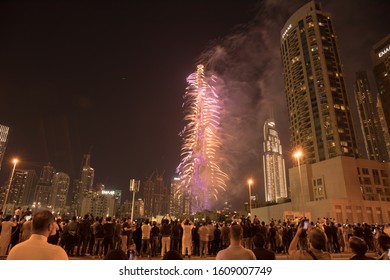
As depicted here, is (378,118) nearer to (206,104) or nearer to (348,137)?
(348,137)

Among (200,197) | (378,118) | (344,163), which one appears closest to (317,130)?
(344,163)

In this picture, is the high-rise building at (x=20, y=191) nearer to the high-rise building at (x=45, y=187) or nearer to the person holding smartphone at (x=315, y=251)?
the high-rise building at (x=45, y=187)

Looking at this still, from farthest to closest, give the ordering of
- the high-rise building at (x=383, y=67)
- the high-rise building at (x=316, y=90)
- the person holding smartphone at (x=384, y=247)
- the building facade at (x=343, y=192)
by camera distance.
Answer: the high-rise building at (x=383, y=67) < the high-rise building at (x=316, y=90) < the building facade at (x=343, y=192) < the person holding smartphone at (x=384, y=247)

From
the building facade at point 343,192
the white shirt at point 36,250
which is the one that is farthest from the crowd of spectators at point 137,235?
the building facade at point 343,192

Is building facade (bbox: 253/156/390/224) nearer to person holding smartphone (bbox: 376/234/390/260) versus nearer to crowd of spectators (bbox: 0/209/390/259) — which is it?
crowd of spectators (bbox: 0/209/390/259)

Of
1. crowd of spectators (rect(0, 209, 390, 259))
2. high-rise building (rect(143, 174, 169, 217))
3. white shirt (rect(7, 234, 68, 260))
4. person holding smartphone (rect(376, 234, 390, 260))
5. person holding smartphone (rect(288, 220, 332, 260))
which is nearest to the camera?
white shirt (rect(7, 234, 68, 260))

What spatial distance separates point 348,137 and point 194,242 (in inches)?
3183

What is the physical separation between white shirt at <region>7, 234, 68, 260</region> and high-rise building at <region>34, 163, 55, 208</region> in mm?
169300

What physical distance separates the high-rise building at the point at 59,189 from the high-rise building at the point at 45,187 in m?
1.85

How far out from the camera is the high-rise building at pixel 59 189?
6235 inches

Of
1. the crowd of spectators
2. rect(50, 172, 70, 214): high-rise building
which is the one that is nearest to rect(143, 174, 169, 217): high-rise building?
rect(50, 172, 70, 214): high-rise building

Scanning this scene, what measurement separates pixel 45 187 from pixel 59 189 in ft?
29.7

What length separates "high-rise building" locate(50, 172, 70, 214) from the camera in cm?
15838

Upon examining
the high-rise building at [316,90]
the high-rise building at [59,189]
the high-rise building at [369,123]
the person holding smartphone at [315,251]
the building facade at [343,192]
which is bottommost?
the person holding smartphone at [315,251]
